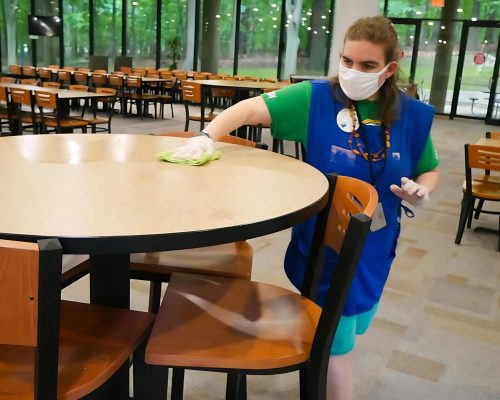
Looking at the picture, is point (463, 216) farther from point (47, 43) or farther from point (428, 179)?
point (47, 43)

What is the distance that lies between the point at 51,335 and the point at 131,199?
403mm

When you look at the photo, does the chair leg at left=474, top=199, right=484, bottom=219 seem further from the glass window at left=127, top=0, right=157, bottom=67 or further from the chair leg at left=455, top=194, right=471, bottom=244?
the glass window at left=127, top=0, right=157, bottom=67

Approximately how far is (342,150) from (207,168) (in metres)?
0.44

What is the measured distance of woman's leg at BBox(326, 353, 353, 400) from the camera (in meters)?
1.63

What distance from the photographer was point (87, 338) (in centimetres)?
127

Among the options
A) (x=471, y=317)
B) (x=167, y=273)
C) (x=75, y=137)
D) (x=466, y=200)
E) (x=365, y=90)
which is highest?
(x=365, y=90)

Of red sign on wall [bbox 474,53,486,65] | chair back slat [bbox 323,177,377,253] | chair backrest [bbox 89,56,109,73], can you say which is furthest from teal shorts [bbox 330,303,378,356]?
chair backrest [bbox 89,56,109,73]

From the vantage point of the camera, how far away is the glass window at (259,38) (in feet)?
45.8

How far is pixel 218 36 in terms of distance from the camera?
Answer: 14.6m

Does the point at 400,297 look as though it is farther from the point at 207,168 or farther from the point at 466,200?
the point at 207,168

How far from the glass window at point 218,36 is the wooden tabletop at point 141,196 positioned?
13201mm

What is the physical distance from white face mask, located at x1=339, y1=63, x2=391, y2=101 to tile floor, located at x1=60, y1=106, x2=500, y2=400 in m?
1.19

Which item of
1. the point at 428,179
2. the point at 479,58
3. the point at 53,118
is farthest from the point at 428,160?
the point at 479,58

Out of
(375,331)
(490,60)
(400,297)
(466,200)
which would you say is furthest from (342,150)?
(490,60)
